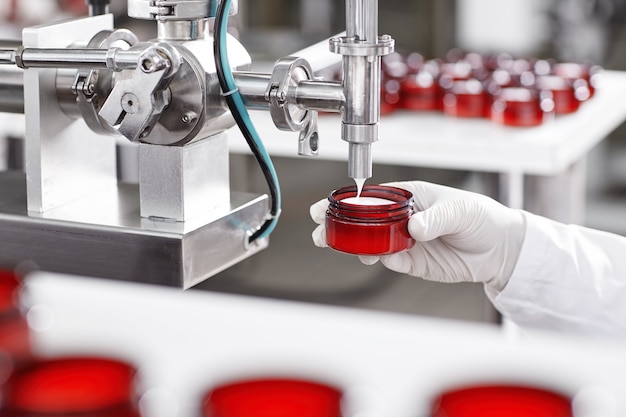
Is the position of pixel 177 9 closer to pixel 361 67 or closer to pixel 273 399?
pixel 361 67

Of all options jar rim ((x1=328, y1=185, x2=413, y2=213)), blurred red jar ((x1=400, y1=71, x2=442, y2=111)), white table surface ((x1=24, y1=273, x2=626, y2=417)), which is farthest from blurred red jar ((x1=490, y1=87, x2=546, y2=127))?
jar rim ((x1=328, y1=185, x2=413, y2=213))

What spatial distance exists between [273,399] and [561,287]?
2.41 ft

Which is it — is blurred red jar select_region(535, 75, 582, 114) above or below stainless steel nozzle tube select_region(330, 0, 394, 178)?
below

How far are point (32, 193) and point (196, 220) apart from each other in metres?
0.15

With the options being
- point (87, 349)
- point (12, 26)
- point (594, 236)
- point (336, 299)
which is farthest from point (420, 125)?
point (12, 26)

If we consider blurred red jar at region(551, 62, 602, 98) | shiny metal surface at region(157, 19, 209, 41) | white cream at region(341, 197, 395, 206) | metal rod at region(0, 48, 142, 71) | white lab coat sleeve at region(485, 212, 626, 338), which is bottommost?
white lab coat sleeve at region(485, 212, 626, 338)

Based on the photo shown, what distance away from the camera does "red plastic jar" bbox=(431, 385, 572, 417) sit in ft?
2.36

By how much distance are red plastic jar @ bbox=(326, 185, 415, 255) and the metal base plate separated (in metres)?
0.08

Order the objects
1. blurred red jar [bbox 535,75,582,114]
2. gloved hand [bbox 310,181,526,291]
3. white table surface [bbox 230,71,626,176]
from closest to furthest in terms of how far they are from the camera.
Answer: gloved hand [bbox 310,181,526,291]
white table surface [bbox 230,71,626,176]
blurred red jar [bbox 535,75,582,114]

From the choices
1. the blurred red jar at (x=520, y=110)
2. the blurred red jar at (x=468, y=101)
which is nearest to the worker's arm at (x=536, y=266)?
the blurred red jar at (x=520, y=110)

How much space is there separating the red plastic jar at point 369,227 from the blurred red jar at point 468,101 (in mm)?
1504

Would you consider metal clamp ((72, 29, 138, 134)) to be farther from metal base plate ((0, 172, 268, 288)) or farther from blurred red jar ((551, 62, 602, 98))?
blurred red jar ((551, 62, 602, 98))

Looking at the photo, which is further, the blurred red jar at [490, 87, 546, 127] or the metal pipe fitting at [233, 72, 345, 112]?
the blurred red jar at [490, 87, 546, 127]

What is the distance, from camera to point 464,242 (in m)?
1.25
